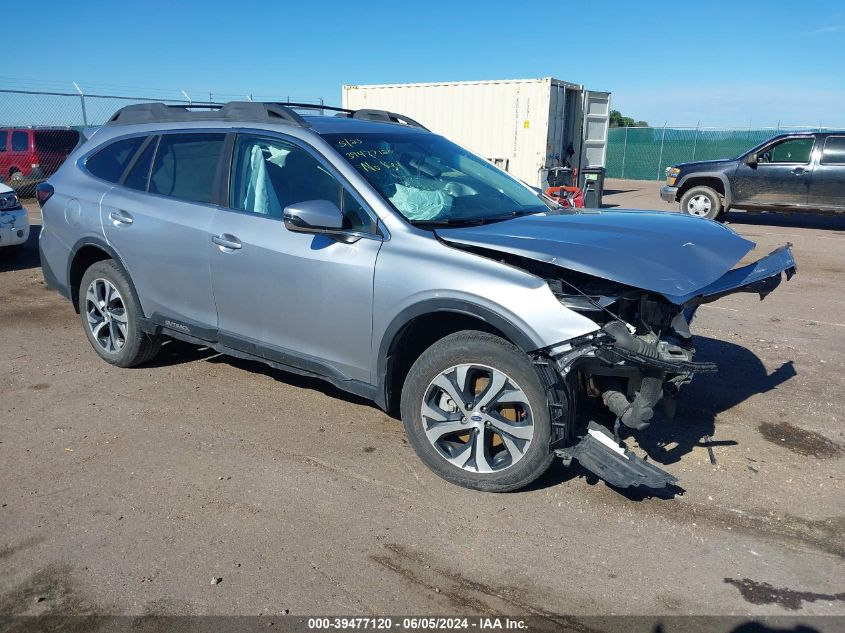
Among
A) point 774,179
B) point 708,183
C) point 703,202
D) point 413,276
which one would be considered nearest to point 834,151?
point 774,179

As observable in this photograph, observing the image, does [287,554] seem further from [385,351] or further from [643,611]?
[643,611]

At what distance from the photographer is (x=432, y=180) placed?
174 inches

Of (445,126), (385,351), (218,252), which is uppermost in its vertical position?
(445,126)

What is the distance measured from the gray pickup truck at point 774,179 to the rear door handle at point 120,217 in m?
12.7

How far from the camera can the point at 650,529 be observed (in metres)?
3.43

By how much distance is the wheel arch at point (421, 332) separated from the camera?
344 centimetres

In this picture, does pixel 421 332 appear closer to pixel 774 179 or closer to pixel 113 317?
pixel 113 317

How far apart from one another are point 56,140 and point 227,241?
15426mm

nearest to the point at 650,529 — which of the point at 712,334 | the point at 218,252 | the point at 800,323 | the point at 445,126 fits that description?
the point at 218,252

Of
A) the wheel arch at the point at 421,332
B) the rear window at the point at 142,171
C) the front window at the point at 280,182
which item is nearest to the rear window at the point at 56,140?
the rear window at the point at 142,171

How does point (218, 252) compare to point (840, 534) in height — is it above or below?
above

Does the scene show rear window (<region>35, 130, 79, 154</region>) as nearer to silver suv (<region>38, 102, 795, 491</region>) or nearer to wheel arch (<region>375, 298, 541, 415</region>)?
silver suv (<region>38, 102, 795, 491</region>)

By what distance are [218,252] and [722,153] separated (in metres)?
29.0

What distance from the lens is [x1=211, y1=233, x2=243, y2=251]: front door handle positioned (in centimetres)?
436
